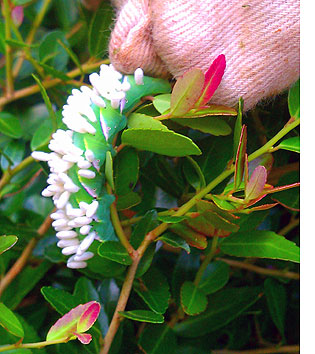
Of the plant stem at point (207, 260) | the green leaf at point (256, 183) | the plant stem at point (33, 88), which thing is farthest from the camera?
the plant stem at point (33, 88)

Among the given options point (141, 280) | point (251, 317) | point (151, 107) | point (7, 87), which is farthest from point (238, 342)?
point (7, 87)

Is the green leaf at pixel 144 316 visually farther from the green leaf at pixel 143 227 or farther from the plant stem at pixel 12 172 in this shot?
the plant stem at pixel 12 172

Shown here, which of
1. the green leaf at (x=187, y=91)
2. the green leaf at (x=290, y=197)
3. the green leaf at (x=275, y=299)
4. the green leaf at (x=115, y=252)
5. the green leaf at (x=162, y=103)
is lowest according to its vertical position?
the green leaf at (x=275, y=299)

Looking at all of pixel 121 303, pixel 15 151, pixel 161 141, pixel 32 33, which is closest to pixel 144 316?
pixel 121 303

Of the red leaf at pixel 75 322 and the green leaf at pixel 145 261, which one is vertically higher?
the red leaf at pixel 75 322

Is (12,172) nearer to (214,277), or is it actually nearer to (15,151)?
(15,151)

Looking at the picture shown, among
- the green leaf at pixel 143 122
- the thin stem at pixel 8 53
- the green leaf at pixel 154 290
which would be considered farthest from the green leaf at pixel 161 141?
the thin stem at pixel 8 53

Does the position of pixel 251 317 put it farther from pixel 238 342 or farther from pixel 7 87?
pixel 7 87

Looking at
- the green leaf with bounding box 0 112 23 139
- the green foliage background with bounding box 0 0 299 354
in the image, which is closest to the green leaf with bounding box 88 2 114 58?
the green foliage background with bounding box 0 0 299 354
